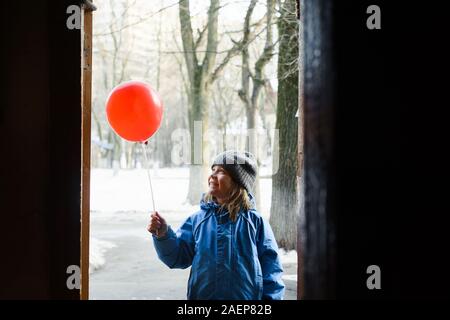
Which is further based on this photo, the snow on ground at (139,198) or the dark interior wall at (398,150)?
the snow on ground at (139,198)

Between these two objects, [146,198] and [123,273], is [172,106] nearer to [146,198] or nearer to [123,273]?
[146,198]

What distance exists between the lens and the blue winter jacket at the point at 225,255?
288 centimetres

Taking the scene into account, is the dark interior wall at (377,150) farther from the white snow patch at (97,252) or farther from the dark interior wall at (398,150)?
the white snow patch at (97,252)

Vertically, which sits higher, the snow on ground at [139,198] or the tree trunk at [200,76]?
the tree trunk at [200,76]

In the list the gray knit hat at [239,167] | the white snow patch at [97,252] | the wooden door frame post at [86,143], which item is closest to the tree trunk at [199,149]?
the white snow patch at [97,252]

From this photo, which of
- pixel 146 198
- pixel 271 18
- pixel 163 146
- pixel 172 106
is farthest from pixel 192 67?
pixel 163 146

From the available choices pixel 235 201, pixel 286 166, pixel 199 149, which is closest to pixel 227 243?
pixel 235 201

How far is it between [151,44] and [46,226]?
80.1 ft

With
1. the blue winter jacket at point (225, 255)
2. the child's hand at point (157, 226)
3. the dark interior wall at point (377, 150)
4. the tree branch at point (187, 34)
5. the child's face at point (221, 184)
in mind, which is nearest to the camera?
the dark interior wall at point (377, 150)

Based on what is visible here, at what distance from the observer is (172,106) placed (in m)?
35.0

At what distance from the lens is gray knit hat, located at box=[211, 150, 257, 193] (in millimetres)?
3164

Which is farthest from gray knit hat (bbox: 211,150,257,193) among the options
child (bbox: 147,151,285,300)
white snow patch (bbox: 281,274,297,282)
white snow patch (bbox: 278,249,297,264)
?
white snow patch (bbox: 278,249,297,264)

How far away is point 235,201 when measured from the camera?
3098 millimetres

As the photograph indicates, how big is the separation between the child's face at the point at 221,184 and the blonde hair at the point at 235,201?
30mm
